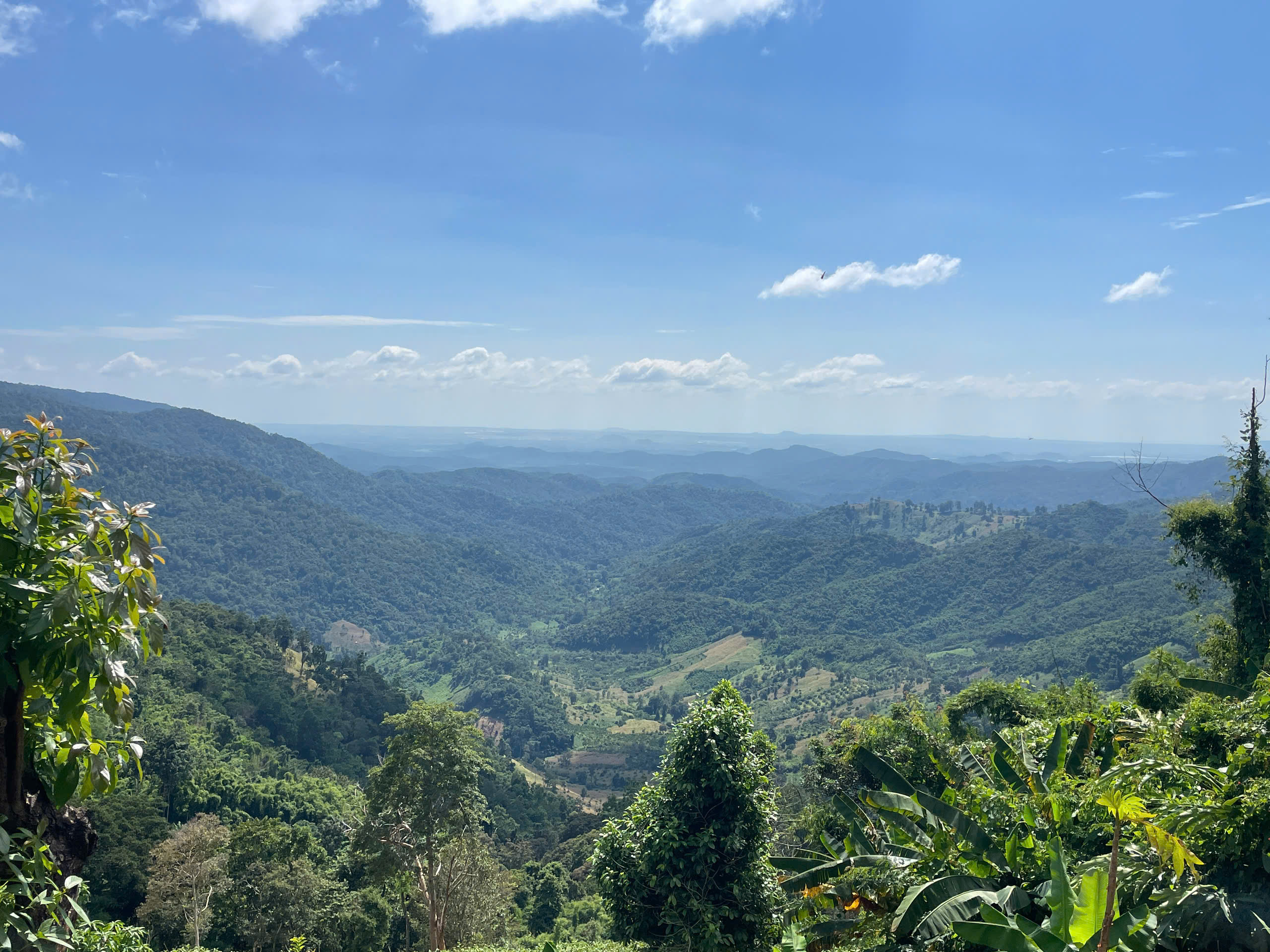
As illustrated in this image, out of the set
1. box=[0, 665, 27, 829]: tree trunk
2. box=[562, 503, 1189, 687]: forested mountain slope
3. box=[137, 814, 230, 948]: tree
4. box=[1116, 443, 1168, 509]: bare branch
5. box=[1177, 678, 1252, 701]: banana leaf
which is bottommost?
box=[562, 503, 1189, 687]: forested mountain slope

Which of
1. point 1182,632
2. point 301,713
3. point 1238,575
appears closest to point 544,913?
point 1238,575

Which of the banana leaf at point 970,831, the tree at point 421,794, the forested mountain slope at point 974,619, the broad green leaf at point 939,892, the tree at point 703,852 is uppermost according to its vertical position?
the banana leaf at point 970,831

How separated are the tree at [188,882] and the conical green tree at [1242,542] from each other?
1169 inches

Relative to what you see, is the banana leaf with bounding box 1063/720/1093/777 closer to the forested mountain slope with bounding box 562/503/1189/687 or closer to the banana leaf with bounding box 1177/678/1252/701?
the banana leaf with bounding box 1177/678/1252/701

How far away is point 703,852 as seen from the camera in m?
11.1

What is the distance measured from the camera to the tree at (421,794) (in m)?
19.6

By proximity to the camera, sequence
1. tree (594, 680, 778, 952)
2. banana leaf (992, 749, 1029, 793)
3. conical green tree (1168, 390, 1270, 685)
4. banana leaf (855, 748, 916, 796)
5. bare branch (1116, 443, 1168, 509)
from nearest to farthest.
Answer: banana leaf (992, 749, 1029, 793) → banana leaf (855, 748, 916, 796) → tree (594, 680, 778, 952) → bare branch (1116, 443, 1168, 509) → conical green tree (1168, 390, 1270, 685)

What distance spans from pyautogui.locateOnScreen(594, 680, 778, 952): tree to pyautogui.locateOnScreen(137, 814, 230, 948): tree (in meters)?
17.3

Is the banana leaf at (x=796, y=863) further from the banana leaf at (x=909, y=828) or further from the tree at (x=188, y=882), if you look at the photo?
the tree at (x=188, y=882)

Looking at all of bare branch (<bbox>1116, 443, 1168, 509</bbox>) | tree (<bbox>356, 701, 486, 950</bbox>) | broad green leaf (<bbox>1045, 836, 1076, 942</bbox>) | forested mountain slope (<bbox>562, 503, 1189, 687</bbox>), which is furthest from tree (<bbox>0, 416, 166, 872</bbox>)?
forested mountain slope (<bbox>562, 503, 1189, 687</bbox>)

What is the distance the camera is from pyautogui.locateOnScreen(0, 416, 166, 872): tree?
8.85 feet

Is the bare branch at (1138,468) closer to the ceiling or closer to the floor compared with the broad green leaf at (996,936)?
closer to the ceiling

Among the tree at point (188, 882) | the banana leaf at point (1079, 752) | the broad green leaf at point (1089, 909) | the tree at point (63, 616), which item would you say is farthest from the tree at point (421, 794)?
the tree at point (63, 616)

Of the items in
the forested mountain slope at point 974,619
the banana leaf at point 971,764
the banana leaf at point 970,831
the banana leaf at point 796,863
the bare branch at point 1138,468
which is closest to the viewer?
the banana leaf at point 970,831
